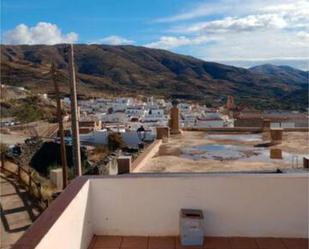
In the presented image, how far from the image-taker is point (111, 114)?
5125cm

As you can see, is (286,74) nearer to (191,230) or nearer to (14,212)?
(14,212)

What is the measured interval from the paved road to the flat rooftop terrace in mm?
2450

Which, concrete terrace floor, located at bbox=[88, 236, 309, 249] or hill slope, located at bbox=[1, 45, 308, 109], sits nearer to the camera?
concrete terrace floor, located at bbox=[88, 236, 309, 249]

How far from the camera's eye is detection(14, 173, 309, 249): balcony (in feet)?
10.4

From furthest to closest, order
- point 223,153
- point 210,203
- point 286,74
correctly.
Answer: point 286,74
point 223,153
point 210,203

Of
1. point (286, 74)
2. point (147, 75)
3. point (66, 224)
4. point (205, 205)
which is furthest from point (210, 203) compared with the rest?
point (286, 74)

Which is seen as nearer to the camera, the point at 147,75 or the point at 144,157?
the point at 144,157

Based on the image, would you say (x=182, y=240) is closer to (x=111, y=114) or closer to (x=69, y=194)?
(x=69, y=194)

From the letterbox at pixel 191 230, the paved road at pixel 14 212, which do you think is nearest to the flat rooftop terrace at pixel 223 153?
the paved road at pixel 14 212

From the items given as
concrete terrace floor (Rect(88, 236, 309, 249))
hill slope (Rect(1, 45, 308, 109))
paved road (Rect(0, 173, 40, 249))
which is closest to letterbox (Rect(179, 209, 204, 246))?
concrete terrace floor (Rect(88, 236, 309, 249))

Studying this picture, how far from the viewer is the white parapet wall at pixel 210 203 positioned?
10.4ft

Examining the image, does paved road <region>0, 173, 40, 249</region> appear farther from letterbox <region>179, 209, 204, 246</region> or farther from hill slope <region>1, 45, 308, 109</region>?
hill slope <region>1, 45, 308, 109</region>

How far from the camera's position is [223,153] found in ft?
29.8

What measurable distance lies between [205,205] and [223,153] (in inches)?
235
